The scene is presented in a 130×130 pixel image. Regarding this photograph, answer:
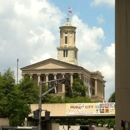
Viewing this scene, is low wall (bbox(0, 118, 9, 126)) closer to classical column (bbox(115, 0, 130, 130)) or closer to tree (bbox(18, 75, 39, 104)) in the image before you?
tree (bbox(18, 75, 39, 104))

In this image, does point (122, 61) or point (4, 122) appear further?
point (4, 122)

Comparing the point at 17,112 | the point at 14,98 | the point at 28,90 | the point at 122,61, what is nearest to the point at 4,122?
the point at 17,112

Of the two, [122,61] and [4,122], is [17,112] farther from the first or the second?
[122,61]

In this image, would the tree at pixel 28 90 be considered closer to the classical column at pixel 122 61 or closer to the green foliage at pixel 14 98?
the green foliage at pixel 14 98

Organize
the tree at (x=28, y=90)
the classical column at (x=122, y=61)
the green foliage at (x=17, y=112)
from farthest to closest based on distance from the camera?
the tree at (x=28, y=90)
the green foliage at (x=17, y=112)
the classical column at (x=122, y=61)

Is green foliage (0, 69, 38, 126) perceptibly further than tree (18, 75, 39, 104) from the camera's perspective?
No

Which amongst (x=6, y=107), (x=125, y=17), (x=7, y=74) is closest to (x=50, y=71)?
(x=7, y=74)

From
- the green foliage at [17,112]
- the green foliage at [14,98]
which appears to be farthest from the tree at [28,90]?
the green foliage at [17,112]

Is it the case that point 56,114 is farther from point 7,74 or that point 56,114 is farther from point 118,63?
point 118,63

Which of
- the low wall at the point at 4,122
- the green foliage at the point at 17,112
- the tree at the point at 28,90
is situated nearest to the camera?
the green foliage at the point at 17,112

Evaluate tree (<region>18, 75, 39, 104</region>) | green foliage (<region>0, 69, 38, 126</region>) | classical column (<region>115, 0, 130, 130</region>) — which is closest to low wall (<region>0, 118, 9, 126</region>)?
green foliage (<region>0, 69, 38, 126</region>)

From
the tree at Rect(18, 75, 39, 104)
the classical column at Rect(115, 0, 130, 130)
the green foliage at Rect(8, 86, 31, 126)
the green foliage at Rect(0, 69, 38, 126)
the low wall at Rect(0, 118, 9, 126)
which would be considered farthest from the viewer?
the tree at Rect(18, 75, 39, 104)

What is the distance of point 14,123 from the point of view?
76812 mm

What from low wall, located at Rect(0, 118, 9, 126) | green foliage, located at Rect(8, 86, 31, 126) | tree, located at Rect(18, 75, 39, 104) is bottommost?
low wall, located at Rect(0, 118, 9, 126)
